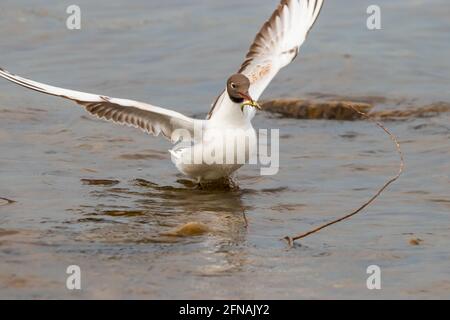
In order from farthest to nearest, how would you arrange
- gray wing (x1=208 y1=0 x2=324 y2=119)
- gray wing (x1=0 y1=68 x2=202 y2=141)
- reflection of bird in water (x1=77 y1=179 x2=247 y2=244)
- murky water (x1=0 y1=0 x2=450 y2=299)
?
gray wing (x1=208 y1=0 x2=324 y2=119), gray wing (x1=0 y1=68 x2=202 y2=141), reflection of bird in water (x1=77 y1=179 x2=247 y2=244), murky water (x1=0 y1=0 x2=450 y2=299)

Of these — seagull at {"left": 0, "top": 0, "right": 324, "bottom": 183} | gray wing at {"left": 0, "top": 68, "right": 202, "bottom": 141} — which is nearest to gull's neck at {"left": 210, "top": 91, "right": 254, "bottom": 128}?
seagull at {"left": 0, "top": 0, "right": 324, "bottom": 183}

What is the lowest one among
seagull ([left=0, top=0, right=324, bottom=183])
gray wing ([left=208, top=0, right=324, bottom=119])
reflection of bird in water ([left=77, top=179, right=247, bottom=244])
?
reflection of bird in water ([left=77, top=179, right=247, bottom=244])

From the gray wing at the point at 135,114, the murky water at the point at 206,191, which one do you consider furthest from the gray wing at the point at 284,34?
the gray wing at the point at 135,114

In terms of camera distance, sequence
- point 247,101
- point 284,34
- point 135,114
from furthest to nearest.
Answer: point 284,34 → point 135,114 → point 247,101

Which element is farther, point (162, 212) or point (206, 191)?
point (206, 191)

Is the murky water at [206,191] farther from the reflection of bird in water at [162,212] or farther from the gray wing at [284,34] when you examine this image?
the gray wing at [284,34]

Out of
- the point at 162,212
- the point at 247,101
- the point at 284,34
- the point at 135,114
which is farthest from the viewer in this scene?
the point at 284,34

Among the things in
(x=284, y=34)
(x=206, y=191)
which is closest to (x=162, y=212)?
(x=206, y=191)

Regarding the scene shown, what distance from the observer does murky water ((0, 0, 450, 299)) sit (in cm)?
644

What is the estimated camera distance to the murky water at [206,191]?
6441 mm

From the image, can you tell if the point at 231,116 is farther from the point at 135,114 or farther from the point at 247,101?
the point at 135,114

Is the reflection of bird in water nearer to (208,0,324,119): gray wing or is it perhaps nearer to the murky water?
the murky water

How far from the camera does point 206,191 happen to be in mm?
8688
